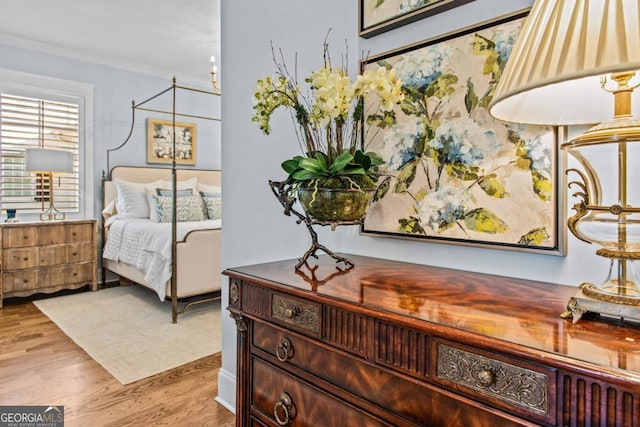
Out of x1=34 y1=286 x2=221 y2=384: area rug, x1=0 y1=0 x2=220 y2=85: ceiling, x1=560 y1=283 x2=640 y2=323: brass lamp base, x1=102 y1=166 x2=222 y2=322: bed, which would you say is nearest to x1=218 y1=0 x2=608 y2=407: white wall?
x1=560 y1=283 x2=640 y2=323: brass lamp base

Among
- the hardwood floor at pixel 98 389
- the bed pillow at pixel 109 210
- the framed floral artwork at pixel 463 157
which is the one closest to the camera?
the framed floral artwork at pixel 463 157

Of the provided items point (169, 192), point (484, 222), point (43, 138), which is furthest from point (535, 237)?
point (43, 138)

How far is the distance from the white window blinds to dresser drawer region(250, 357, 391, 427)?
417 cm

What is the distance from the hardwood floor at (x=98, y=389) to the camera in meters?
2.00

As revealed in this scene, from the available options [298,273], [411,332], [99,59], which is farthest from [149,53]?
[411,332]

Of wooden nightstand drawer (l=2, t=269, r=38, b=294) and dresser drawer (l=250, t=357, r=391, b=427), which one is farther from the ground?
dresser drawer (l=250, t=357, r=391, b=427)

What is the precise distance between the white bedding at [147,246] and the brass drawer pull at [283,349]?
Result: 260 cm

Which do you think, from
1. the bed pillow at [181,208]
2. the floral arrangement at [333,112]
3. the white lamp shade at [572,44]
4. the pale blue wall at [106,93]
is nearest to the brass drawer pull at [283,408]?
the floral arrangement at [333,112]

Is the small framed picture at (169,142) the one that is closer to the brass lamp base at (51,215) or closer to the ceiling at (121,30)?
the ceiling at (121,30)

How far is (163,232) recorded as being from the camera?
12.0 feet

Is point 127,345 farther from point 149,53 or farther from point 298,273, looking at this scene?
point 149,53

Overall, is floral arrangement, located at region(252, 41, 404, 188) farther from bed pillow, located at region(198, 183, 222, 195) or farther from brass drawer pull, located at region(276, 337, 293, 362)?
bed pillow, located at region(198, 183, 222, 195)

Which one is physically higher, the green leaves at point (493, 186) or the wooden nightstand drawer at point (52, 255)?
the green leaves at point (493, 186)

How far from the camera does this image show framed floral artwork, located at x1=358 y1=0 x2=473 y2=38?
4.11ft
